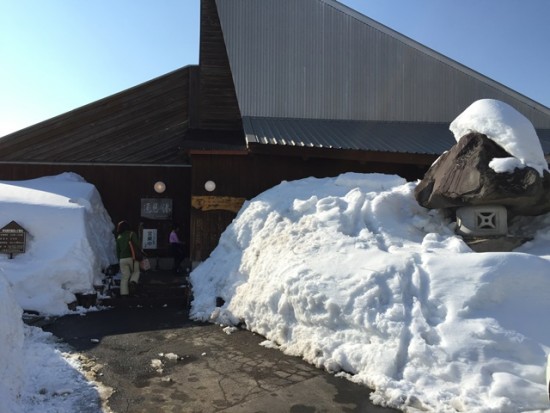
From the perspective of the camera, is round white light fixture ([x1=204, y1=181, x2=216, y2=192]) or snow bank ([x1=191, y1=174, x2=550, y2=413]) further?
round white light fixture ([x1=204, y1=181, x2=216, y2=192])

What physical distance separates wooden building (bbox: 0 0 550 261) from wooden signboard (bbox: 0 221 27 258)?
425 cm

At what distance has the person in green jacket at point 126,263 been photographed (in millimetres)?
9977

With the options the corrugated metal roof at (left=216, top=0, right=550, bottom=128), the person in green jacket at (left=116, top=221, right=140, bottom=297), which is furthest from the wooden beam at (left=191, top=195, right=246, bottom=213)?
the corrugated metal roof at (left=216, top=0, right=550, bottom=128)

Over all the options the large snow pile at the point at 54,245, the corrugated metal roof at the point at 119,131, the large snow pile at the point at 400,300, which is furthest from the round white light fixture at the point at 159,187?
the large snow pile at the point at 400,300

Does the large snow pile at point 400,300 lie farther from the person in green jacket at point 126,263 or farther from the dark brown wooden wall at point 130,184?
the dark brown wooden wall at point 130,184

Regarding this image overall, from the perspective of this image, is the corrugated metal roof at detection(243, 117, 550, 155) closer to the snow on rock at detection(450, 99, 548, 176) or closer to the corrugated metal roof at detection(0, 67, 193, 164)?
the corrugated metal roof at detection(0, 67, 193, 164)

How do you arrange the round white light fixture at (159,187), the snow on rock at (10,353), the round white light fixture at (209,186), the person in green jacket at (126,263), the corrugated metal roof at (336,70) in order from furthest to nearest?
1. the corrugated metal roof at (336,70)
2. the round white light fixture at (159,187)
3. the round white light fixture at (209,186)
4. the person in green jacket at (126,263)
5. the snow on rock at (10,353)

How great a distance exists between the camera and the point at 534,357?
16.3 feet

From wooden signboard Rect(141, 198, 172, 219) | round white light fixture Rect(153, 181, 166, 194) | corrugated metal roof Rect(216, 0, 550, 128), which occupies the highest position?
corrugated metal roof Rect(216, 0, 550, 128)

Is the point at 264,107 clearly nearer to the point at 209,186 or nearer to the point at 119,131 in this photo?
the point at 209,186

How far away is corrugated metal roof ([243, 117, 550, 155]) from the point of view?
40.8 feet

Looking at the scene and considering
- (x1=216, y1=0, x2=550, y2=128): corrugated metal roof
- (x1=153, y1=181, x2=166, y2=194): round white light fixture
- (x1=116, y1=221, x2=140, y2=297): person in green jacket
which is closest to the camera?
(x1=116, y1=221, x2=140, y2=297): person in green jacket

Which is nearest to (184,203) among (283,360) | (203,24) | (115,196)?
(115,196)

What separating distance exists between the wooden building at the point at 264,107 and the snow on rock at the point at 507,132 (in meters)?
4.69
